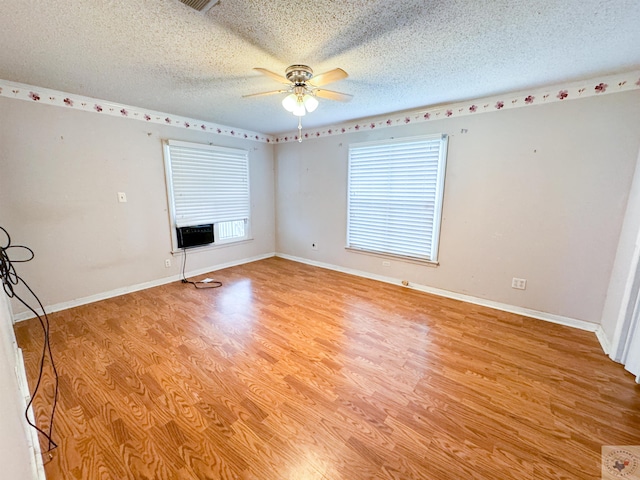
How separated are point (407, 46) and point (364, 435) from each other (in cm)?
252

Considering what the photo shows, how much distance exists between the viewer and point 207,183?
13.1ft

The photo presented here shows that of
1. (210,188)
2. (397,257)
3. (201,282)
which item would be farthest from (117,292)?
(397,257)

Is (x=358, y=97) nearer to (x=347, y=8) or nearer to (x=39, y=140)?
(x=347, y=8)

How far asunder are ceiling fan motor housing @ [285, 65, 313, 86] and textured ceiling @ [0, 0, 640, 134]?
0.07 m

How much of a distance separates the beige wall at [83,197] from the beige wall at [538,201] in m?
3.24

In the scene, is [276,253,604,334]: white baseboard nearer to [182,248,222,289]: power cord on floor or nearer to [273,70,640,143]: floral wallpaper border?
[182,248,222,289]: power cord on floor

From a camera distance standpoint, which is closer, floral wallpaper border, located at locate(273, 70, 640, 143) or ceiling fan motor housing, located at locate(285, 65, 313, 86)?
ceiling fan motor housing, located at locate(285, 65, 313, 86)

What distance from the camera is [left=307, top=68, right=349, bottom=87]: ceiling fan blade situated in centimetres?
172

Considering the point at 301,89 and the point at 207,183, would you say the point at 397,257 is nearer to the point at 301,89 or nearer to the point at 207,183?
the point at 301,89

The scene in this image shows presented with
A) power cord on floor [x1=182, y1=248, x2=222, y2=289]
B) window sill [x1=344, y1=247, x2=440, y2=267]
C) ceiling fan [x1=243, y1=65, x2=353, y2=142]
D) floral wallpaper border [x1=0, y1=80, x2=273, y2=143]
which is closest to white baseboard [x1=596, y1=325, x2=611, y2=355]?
window sill [x1=344, y1=247, x2=440, y2=267]

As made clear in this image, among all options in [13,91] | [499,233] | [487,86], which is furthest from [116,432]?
[487,86]

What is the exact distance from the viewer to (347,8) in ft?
4.65

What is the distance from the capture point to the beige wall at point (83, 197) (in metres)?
2.52

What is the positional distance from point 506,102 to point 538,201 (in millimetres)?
1094
